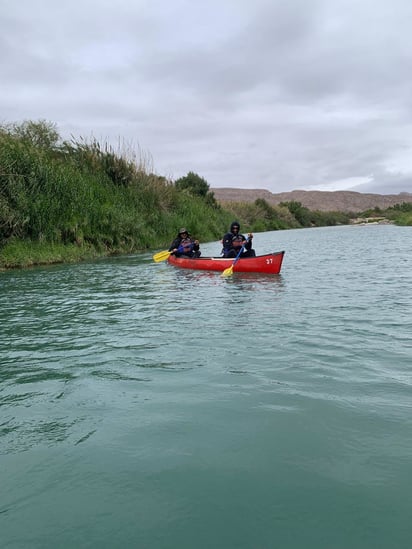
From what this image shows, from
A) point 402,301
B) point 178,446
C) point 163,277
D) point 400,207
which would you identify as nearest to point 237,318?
point 402,301

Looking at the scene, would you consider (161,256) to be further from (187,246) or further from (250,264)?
(250,264)

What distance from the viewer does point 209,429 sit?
3.59 m

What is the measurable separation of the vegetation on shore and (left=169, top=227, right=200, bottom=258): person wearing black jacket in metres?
3.93

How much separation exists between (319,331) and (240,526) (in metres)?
3.98

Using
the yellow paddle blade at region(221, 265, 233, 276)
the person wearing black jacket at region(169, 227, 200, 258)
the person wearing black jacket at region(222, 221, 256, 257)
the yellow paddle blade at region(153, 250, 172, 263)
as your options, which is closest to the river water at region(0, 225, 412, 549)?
the yellow paddle blade at region(221, 265, 233, 276)

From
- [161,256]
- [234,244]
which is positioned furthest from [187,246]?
[234,244]

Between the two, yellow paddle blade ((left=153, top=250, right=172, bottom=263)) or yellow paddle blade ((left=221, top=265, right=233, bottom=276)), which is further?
yellow paddle blade ((left=153, top=250, right=172, bottom=263))

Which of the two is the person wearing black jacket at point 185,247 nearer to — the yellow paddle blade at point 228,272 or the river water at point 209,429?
the yellow paddle blade at point 228,272

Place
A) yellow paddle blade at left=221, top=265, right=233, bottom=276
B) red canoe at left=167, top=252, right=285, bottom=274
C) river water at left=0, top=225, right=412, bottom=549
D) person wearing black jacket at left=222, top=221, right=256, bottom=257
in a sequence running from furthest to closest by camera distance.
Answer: person wearing black jacket at left=222, top=221, right=256, bottom=257 < yellow paddle blade at left=221, top=265, right=233, bottom=276 < red canoe at left=167, top=252, right=285, bottom=274 < river water at left=0, top=225, right=412, bottom=549

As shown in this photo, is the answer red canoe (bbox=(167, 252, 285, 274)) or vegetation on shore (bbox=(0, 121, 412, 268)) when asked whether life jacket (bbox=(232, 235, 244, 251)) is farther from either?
vegetation on shore (bbox=(0, 121, 412, 268))

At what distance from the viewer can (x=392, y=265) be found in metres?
13.6

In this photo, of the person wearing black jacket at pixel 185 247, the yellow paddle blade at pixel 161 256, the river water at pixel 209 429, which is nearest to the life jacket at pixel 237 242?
the person wearing black jacket at pixel 185 247

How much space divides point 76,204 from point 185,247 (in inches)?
204

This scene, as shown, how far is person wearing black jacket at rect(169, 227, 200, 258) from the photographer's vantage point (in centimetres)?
1525
